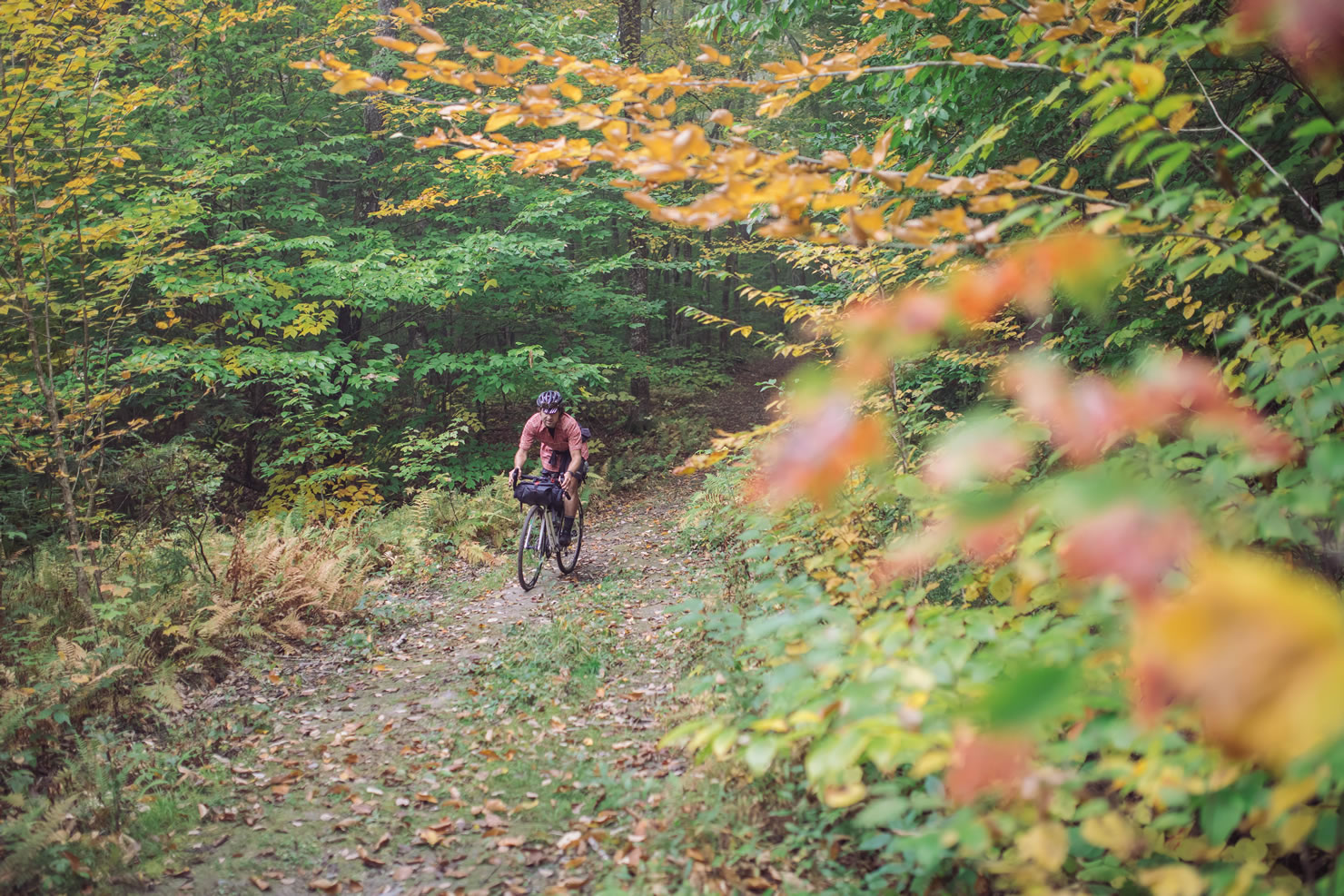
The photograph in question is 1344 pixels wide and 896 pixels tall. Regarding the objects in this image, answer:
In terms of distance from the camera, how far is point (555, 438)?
320 inches

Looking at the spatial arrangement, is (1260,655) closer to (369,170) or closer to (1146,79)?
(1146,79)

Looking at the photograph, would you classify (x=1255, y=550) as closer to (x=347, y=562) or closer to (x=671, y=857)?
(x=671, y=857)

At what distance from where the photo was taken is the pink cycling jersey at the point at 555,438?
26.1 ft

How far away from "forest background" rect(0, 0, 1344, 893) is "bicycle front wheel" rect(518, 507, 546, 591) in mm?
1506

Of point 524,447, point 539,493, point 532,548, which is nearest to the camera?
point 539,493

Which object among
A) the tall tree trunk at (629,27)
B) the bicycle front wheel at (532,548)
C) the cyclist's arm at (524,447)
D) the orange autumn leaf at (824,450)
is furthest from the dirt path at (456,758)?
the tall tree trunk at (629,27)

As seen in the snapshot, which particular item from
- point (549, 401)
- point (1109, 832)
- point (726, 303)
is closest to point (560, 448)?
point (549, 401)

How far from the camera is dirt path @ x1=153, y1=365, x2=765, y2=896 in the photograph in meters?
3.39

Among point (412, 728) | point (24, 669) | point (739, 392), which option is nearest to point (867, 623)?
point (412, 728)

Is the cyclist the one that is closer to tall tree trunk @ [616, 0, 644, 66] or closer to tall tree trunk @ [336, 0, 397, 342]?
tall tree trunk @ [336, 0, 397, 342]

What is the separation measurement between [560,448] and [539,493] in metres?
0.79

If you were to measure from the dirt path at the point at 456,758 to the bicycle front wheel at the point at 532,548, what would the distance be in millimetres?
456

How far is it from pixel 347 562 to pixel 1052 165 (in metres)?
7.66

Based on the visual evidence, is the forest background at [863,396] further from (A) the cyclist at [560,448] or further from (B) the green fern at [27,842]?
(A) the cyclist at [560,448]
